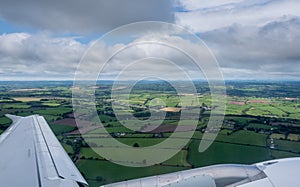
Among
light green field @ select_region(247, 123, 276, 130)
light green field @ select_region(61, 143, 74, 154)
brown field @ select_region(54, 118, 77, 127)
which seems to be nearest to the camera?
light green field @ select_region(61, 143, 74, 154)

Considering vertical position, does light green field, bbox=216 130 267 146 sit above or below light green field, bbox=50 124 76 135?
below

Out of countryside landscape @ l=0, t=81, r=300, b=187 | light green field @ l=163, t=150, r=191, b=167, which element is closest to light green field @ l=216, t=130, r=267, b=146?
countryside landscape @ l=0, t=81, r=300, b=187

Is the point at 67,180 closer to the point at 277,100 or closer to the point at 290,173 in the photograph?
the point at 290,173

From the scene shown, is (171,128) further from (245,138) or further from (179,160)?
(245,138)

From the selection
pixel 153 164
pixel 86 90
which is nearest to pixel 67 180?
pixel 86 90

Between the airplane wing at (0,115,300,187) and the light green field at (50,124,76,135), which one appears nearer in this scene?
the airplane wing at (0,115,300,187)

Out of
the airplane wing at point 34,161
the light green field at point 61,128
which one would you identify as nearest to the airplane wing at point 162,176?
the airplane wing at point 34,161

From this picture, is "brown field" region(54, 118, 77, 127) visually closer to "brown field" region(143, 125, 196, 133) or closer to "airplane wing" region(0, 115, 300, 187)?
"brown field" region(143, 125, 196, 133)

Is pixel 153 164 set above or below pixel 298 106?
below

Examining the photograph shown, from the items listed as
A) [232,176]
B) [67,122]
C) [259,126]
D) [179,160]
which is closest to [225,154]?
[179,160]
